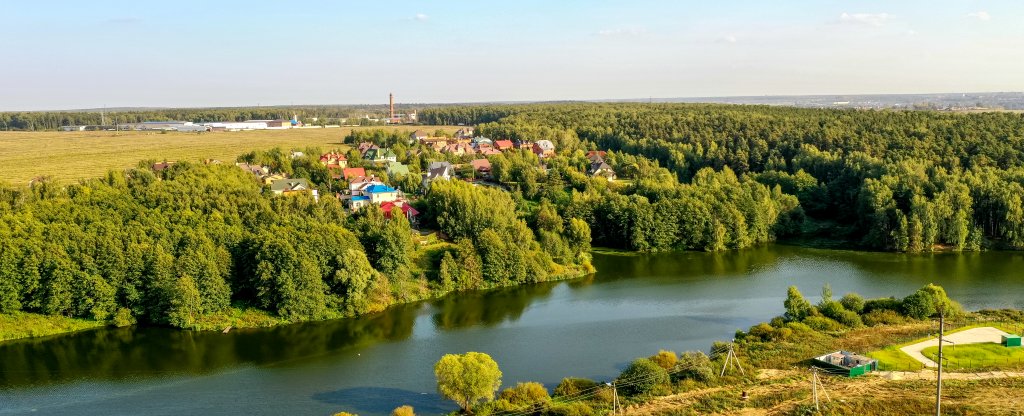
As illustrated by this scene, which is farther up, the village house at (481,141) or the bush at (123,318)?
the village house at (481,141)

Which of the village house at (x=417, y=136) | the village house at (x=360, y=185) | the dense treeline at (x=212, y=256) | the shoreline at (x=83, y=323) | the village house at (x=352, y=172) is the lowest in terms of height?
the shoreline at (x=83, y=323)

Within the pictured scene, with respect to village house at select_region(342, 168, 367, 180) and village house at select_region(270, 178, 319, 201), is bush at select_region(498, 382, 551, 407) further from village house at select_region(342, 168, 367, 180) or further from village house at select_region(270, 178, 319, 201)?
village house at select_region(342, 168, 367, 180)

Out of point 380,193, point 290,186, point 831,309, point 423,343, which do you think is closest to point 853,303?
point 831,309

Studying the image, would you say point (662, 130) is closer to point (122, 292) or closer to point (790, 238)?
point (790, 238)

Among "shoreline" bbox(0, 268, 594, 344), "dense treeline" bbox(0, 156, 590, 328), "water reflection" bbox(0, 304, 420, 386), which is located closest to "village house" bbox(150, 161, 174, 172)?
"dense treeline" bbox(0, 156, 590, 328)

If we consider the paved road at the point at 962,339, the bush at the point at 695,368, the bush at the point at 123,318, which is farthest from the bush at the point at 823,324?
the bush at the point at 123,318

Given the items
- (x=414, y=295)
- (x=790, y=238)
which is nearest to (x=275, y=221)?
(x=414, y=295)

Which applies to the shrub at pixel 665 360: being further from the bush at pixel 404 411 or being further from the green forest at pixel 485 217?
the green forest at pixel 485 217

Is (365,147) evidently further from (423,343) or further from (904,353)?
(904,353)
